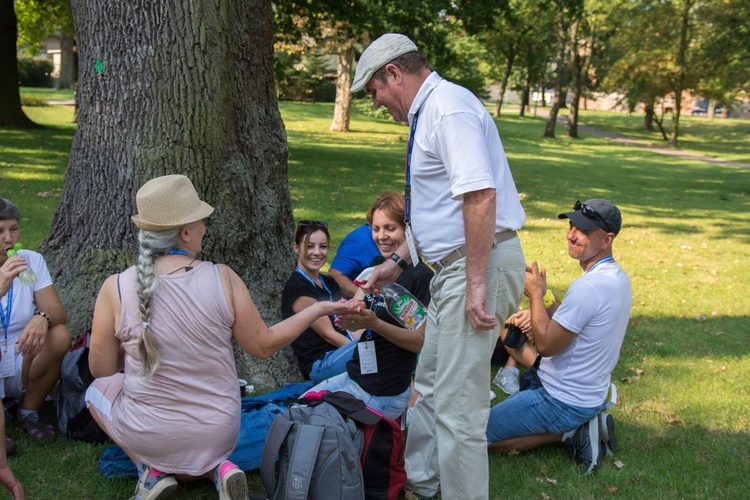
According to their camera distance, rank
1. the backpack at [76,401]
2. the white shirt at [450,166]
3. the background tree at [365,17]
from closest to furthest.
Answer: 1. the white shirt at [450,166]
2. the backpack at [76,401]
3. the background tree at [365,17]

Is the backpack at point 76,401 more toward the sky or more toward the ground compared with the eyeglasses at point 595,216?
more toward the ground

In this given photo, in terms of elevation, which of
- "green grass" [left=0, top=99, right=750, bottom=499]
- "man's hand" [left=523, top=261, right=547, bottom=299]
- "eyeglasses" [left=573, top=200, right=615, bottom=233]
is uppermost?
A: "eyeglasses" [left=573, top=200, right=615, bottom=233]

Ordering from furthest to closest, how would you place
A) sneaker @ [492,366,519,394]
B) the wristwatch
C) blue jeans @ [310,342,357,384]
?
sneaker @ [492,366,519,394] → blue jeans @ [310,342,357,384] → the wristwatch

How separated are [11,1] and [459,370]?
18.8 m

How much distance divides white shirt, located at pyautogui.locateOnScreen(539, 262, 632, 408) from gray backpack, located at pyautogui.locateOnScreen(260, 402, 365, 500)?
4.64 ft

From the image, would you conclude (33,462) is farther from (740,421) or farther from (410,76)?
(740,421)

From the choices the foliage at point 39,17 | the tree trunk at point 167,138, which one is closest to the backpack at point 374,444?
the tree trunk at point 167,138

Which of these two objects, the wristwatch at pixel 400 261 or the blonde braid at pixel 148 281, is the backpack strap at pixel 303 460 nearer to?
the blonde braid at pixel 148 281

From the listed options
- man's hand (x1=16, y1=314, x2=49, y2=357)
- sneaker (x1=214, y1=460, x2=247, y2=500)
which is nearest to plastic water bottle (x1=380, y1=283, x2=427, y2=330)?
sneaker (x1=214, y1=460, x2=247, y2=500)

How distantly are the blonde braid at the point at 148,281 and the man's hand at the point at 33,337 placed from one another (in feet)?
3.81

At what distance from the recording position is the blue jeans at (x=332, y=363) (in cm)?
451

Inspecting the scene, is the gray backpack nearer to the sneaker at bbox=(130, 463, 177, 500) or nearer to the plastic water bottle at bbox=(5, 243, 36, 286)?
the sneaker at bbox=(130, 463, 177, 500)

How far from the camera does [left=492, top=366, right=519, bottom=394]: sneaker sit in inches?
209

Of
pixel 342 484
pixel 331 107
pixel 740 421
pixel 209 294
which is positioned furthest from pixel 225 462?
pixel 331 107
